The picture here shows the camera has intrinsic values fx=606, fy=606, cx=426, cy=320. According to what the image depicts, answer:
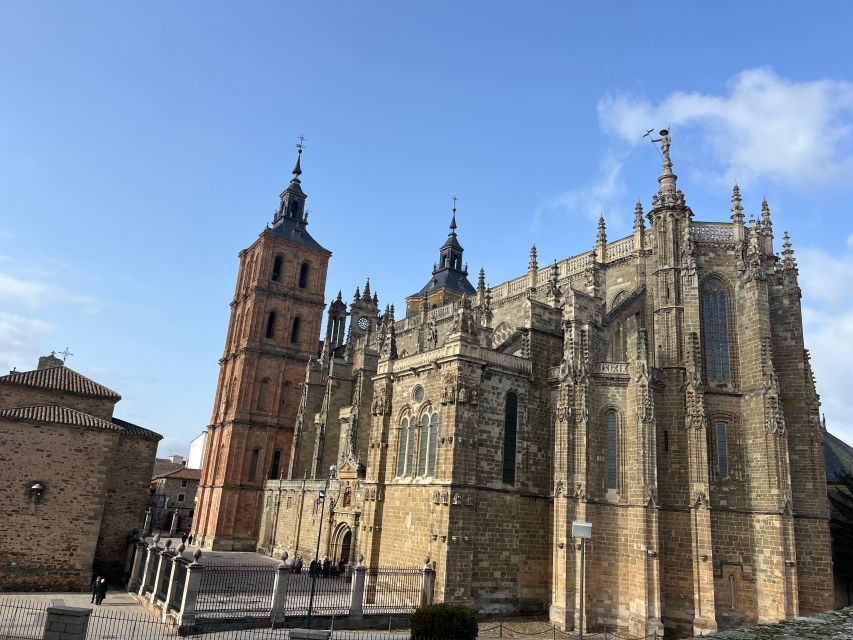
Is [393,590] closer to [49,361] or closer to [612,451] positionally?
[612,451]

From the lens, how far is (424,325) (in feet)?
136

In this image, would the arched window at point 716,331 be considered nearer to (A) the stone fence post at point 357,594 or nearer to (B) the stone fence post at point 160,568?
(A) the stone fence post at point 357,594

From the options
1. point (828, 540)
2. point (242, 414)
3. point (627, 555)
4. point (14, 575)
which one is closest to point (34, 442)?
point (14, 575)

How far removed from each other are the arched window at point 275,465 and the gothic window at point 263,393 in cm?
379

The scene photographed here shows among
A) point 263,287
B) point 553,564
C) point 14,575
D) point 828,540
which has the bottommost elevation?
point 14,575

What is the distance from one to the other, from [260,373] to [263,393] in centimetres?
167

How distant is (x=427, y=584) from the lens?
22141mm

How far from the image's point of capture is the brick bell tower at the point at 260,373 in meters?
46.9

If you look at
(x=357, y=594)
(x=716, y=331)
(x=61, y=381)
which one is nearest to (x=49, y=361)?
(x=61, y=381)

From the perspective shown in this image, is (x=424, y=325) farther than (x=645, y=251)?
Yes

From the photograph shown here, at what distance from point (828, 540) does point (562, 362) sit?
12.9 m

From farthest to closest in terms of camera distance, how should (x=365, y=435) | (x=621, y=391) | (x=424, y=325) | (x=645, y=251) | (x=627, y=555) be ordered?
(x=424, y=325)
(x=365, y=435)
(x=645, y=251)
(x=621, y=391)
(x=627, y=555)

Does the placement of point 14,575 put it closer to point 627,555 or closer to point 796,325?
point 627,555

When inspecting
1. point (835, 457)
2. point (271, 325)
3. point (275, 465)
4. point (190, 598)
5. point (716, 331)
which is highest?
point (271, 325)
